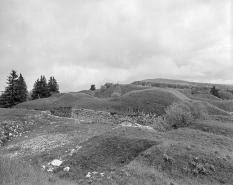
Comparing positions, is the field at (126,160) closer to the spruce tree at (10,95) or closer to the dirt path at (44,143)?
the dirt path at (44,143)

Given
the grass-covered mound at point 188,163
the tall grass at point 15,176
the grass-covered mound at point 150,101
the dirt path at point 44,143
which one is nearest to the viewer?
the tall grass at point 15,176

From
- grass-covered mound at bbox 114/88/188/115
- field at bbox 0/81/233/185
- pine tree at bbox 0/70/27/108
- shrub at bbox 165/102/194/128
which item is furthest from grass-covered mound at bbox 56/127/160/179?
pine tree at bbox 0/70/27/108

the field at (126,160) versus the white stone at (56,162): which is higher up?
the field at (126,160)

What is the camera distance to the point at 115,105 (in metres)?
30.1

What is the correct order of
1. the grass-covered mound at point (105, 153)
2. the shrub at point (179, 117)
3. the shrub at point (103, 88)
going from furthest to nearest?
1. the shrub at point (103, 88)
2. the shrub at point (179, 117)
3. the grass-covered mound at point (105, 153)

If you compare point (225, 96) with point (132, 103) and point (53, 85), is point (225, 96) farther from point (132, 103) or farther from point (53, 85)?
point (53, 85)

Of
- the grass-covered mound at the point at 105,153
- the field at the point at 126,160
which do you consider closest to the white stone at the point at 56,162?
the field at the point at 126,160

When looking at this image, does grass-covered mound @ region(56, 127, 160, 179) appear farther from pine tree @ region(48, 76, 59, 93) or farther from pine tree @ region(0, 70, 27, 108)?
pine tree @ region(48, 76, 59, 93)

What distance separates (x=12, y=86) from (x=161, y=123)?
37.1m

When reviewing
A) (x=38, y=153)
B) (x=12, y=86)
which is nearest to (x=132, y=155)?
(x=38, y=153)

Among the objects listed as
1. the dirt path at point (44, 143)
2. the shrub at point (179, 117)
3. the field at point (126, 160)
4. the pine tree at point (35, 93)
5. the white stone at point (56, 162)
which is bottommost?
the dirt path at point (44, 143)

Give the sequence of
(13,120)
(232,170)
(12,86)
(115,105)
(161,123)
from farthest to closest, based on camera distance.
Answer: (12,86)
(115,105)
(13,120)
(161,123)
(232,170)

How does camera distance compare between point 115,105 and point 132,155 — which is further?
point 115,105

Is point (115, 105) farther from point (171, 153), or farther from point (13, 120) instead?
point (171, 153)
